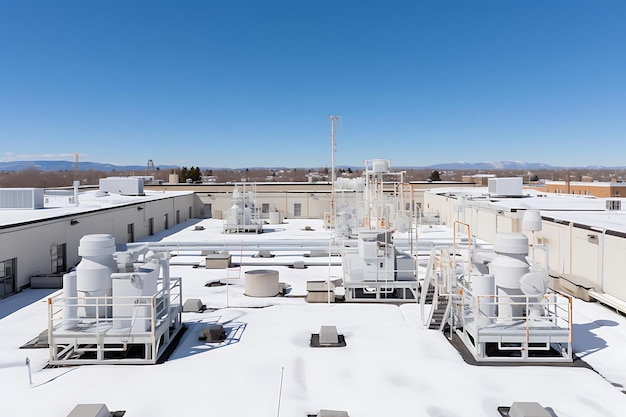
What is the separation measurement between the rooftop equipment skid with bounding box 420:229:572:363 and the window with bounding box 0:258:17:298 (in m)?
16.5

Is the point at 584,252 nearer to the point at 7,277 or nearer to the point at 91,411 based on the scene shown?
the point at 91,411

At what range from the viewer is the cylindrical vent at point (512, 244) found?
12.7 meters

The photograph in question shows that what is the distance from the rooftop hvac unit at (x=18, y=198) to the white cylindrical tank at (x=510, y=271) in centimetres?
2790

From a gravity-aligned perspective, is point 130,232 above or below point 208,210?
below


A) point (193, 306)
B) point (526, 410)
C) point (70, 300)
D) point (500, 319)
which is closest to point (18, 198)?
point (193, 306)

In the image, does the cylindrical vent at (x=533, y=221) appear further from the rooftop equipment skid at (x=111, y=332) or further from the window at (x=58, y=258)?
the window at (x=58, y=258)

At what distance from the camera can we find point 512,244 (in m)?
12.7

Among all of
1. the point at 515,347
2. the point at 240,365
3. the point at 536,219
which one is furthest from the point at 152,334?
the point at 536,219

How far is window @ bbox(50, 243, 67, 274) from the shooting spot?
73.3ft

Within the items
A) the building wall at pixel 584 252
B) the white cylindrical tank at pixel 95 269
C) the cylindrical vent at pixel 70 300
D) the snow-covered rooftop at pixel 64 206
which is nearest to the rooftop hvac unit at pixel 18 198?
the snow-covered rooftop at pixel 64 206

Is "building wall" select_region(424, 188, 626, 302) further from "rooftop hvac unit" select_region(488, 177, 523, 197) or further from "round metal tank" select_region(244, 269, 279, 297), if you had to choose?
"rooftop hvac unit" select_region(488, 177, 523, 197)

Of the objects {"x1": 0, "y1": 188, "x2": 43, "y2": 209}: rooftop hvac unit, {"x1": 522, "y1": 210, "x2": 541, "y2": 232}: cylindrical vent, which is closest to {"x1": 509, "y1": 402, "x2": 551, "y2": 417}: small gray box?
{"x1": 522, "y1": 210, "x2": 541, "y2": 232}: cylindrical vent

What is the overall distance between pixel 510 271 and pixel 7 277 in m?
18.8

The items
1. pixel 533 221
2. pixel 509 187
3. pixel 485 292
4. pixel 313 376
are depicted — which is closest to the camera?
pixel 313 376
